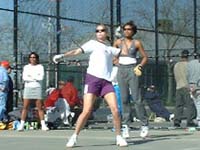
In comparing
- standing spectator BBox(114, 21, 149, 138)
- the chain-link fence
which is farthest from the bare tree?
standing spectator BBox(114, 21, 149, 138)

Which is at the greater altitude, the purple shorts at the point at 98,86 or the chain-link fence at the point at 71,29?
the chain-link fence at the point at 71,29

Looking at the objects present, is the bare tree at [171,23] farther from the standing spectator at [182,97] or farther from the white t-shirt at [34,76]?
the white t-shirt at [34,76]

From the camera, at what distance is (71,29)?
18.7 m

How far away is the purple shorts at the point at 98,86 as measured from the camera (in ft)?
31.4

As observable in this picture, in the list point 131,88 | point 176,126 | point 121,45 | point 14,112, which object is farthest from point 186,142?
point 14,112

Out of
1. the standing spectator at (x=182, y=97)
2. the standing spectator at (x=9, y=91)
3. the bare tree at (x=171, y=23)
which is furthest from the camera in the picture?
the bare tree at (x=171, y=23)

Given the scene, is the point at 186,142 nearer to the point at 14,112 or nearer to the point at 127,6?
the point at 14,112

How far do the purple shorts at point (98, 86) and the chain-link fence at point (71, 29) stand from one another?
704 centimetres

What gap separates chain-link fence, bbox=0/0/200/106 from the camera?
17406 mm

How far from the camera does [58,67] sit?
18.2 meters

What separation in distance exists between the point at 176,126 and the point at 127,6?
19.7ft

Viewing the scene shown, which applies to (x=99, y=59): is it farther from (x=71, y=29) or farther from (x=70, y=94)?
(x=71, y=29)

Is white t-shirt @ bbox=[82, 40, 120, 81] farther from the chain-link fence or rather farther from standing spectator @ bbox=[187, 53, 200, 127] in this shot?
the chain-link fence

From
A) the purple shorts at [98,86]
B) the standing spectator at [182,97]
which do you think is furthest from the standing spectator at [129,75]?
the standing spectator at [182,97]
